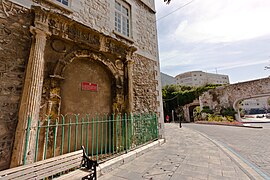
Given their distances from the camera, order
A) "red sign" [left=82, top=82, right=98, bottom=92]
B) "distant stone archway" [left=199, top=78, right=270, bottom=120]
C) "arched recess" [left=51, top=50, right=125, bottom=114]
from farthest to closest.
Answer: "distant stone archway" [left=199, top=78, right=270, bottom=120]
"red sign" [left=82, top=82, right=98, bottom=92]
"arched recess" [left=51, top=50, right=125, bottom=114]

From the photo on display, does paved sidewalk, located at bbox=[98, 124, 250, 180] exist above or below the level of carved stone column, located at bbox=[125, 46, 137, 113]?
below

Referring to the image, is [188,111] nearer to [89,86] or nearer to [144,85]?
[144,85]

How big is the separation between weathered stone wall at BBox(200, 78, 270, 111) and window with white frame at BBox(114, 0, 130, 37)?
16.6m

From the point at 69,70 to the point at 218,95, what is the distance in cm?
1936

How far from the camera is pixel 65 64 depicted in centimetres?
407

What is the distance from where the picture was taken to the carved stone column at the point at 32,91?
2.95 metres

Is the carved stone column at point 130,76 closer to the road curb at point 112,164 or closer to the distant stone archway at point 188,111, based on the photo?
the road curb at point 112,164

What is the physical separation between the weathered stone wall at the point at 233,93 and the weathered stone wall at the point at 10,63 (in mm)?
20193

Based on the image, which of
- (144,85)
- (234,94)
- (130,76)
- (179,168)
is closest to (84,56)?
(130,76)

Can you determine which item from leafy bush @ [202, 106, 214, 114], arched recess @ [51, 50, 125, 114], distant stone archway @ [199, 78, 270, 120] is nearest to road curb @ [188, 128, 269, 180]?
arched recess @ [51, 50, 125, 114]

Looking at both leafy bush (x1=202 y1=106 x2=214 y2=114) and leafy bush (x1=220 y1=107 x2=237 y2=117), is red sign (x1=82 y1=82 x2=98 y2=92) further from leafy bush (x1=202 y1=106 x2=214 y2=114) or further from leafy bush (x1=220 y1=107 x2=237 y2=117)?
leafy bush (x1=202 y1=106 x2=214 y2=114)

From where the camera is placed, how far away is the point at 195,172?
3.26m

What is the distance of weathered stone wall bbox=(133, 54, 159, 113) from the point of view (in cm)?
629

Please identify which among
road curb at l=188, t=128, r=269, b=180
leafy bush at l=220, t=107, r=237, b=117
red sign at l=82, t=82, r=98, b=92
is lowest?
road curb at l=188, t=128, r=269, b=180
